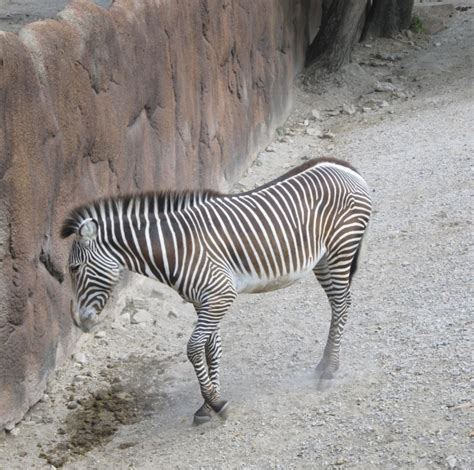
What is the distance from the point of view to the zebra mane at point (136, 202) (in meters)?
5.17

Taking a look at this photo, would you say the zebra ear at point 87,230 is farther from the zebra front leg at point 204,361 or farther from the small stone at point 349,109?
the small stone at point 349,109

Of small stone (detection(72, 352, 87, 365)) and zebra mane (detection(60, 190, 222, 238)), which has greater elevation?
zebra mane (detection(60, 190, 222, 238))

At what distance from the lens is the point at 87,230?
510cm

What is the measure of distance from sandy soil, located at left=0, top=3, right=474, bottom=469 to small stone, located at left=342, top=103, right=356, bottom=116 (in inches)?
101

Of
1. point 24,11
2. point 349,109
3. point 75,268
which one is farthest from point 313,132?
point 75,268

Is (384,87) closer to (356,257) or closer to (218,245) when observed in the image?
(356,257)

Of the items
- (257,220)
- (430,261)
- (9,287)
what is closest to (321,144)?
(430,261)

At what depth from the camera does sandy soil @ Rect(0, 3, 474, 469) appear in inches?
200

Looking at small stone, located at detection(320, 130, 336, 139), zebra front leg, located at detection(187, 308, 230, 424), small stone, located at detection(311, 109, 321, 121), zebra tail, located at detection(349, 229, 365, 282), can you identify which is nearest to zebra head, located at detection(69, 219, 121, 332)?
zebra front leg, located at detection(187, 308, 230, 424)

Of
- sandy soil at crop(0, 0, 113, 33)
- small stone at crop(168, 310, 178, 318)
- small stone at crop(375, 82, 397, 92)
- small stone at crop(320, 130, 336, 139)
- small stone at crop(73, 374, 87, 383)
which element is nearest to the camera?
small stone at crop(73, 374, 87, 383)

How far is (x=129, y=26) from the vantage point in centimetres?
698

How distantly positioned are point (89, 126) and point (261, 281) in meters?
1.73

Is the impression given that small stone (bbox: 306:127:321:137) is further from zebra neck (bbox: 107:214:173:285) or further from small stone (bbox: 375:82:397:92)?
zebra neck (bbox: 107:214:173:285)

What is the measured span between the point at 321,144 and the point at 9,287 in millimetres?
6306
